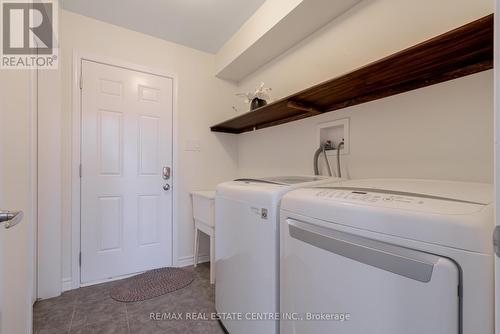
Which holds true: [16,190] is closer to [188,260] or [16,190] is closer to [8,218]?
[8,218]

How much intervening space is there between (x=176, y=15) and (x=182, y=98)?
2.50ft

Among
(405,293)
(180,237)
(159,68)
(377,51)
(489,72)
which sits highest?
(159,68)

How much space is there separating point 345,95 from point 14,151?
171 centimetres

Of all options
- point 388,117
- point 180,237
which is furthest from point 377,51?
point 180,237

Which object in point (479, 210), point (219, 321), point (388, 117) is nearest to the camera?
point (479, 210)

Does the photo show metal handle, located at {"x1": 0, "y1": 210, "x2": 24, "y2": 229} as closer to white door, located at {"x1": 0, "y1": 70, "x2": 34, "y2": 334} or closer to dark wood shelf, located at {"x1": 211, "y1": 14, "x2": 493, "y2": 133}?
white door, located at {"x1": 0, "y1": 70, "x2": 34, "y2": 334}

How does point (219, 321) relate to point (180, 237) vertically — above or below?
below

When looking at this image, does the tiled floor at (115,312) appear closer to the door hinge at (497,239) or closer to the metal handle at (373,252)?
the metal handle at (373,252)

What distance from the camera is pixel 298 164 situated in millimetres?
1858

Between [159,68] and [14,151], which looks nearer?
[14,151]

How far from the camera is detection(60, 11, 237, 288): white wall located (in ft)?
6.18

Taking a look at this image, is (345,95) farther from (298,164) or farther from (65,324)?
(65,324)

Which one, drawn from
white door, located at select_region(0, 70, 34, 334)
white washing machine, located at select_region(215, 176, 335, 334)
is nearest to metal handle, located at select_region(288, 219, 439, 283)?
white washing machine, located at select_region(215, 176, 335, 334)

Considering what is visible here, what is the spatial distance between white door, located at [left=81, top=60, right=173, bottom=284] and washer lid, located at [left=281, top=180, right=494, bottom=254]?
189 cm
